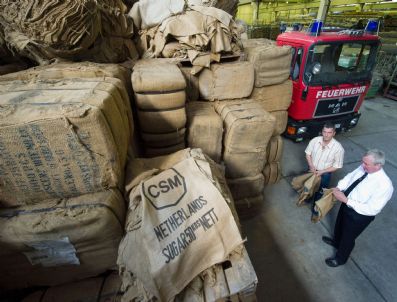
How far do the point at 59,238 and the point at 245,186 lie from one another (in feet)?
6.05

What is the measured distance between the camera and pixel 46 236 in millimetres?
1232

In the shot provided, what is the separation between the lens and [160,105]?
195 cm

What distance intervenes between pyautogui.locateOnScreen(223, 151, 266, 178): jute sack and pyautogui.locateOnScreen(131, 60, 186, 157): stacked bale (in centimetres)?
55

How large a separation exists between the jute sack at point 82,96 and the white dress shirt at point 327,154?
91.3 inches

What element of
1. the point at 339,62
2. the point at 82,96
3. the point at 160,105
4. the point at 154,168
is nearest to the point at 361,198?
the point at 154,168

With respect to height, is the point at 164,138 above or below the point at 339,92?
above

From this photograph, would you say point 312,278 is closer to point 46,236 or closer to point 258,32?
point 46,236

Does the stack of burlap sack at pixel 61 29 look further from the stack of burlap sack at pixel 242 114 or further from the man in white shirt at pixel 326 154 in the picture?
the man in white shirt at pixel 326 154

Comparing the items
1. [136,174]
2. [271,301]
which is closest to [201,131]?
[136,174]

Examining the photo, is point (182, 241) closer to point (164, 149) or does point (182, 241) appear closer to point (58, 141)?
point (58, 141)

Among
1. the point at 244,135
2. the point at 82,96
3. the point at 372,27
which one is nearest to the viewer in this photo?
the point at 82,96

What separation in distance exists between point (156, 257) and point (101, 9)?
229cm

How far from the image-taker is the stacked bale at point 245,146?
2.20m

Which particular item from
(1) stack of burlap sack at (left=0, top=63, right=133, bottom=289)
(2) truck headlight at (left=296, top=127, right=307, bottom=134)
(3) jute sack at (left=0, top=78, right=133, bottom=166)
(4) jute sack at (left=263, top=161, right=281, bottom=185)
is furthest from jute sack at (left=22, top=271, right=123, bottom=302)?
(2) truck headlight at (left=296, top=127, right=307, bottom=134)
